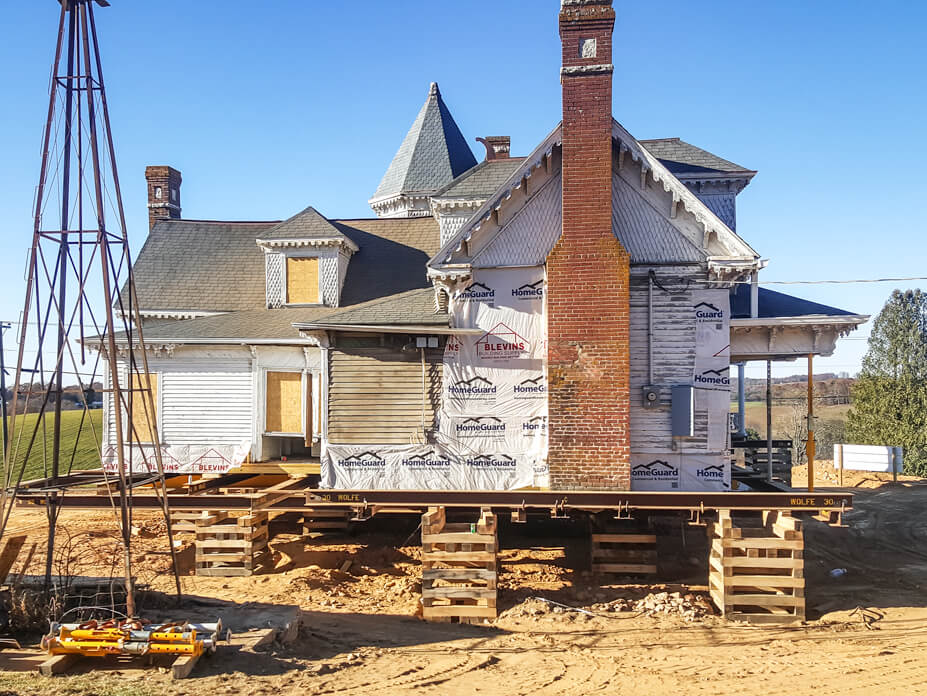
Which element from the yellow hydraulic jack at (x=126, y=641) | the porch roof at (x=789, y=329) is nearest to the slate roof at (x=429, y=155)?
the porch roof at (x=789, y=329)

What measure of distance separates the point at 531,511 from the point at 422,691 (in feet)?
15.6

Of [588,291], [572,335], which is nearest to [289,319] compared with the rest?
[572,335]

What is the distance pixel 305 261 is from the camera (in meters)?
17.5

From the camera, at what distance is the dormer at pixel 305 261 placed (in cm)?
1725

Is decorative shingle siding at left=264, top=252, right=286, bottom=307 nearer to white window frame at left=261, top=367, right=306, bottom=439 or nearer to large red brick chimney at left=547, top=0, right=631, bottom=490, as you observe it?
white window frame at left=261, top=367, right=306, bottom=439

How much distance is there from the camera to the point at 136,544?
14.3 metres

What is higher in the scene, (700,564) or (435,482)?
(435,482)

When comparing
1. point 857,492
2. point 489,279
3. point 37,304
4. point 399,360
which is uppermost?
point 489,279

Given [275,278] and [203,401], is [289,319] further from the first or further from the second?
[203,401]

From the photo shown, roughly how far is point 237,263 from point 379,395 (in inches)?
390

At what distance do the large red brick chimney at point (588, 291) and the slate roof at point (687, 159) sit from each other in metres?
4.09

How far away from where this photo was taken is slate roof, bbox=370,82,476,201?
80.8ft

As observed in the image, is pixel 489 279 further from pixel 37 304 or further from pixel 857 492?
pixel 857 492

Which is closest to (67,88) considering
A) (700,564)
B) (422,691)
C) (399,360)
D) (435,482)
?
(399,360)
